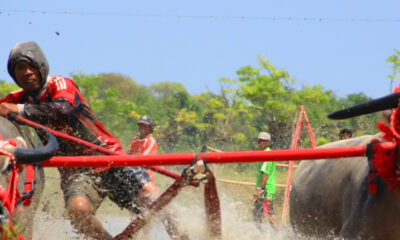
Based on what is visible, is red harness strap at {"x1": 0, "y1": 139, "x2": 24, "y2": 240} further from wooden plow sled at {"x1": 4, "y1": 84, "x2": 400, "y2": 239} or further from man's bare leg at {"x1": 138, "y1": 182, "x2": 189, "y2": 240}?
man's bare leg at {"x1": 138, "y1": 182, "x2": 189, "y2": 240}

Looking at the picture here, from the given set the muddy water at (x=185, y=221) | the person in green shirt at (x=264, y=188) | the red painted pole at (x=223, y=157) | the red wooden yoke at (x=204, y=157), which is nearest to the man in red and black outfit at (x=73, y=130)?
the muddy water at (x=185, y=221)

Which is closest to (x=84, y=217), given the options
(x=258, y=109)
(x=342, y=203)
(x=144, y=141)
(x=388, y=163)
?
(x=342, y=203)

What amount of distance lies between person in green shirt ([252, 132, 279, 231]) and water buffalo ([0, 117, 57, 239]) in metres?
5.65

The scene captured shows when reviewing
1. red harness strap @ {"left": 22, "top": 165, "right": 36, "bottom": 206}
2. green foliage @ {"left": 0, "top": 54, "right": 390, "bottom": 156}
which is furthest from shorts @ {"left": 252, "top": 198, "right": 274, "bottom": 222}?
green foliage @ {"left": 0, "top": 54, "right": 390, "bottom": 156}

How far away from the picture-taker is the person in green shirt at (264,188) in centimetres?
984

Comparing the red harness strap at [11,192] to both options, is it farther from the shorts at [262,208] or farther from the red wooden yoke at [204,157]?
the shorts at [262,208]

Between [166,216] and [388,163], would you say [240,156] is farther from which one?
[166,216]

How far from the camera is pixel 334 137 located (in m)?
34.9

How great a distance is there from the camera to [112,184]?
5.46 metres

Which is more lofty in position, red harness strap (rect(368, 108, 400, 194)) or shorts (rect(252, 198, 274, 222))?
red harness strap (rect(368, 108, 400, 194))

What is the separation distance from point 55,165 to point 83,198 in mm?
1105

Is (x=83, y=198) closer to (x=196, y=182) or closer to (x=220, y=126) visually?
(x=196, y=182)

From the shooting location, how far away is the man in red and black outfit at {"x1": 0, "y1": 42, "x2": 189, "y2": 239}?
4.91 metres

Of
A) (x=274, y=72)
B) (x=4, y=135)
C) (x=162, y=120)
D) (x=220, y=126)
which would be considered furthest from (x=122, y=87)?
(x=4, y=135)
